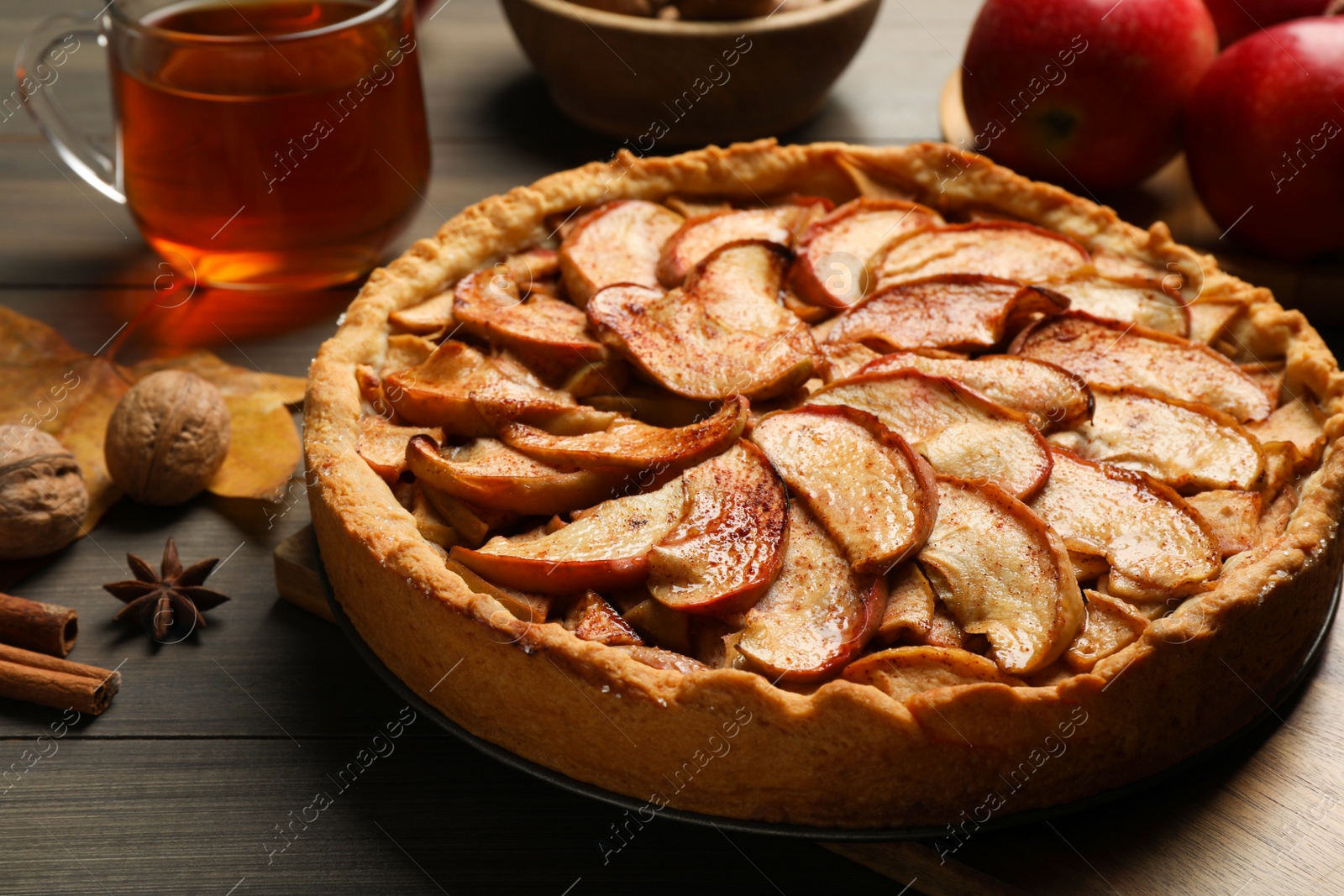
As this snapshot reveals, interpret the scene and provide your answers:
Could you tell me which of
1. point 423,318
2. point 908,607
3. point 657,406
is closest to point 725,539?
point 908,607

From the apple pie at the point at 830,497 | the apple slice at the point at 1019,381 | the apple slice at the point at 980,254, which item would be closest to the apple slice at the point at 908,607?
the apple pie at the point at 830,497

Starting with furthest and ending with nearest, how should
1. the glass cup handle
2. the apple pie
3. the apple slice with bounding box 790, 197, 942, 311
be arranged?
the glass cup handle
the apple slice with bounding box 790, 197, 942, 311
the apple pie

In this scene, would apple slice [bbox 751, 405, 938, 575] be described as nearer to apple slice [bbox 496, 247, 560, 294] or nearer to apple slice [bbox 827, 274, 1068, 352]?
apple slice [bbox 827, 274, 1068, 352]

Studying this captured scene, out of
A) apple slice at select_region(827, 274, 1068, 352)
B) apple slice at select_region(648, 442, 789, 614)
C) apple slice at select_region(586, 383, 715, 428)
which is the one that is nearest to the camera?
apple slice at select_region(648, 442, 789, 614)

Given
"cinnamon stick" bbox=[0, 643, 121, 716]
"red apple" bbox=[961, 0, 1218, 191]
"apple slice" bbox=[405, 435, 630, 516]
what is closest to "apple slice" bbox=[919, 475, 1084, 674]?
"apple slice" bbox=[405, 435, 630, 516]

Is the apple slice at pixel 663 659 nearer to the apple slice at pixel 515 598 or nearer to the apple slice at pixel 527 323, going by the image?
the apple slice at pixel 515 598

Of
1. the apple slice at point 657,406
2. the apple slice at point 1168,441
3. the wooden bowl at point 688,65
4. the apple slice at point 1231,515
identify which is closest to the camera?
the apple slice at point 1231,515

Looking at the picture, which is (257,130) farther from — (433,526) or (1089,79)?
(1089,79)
